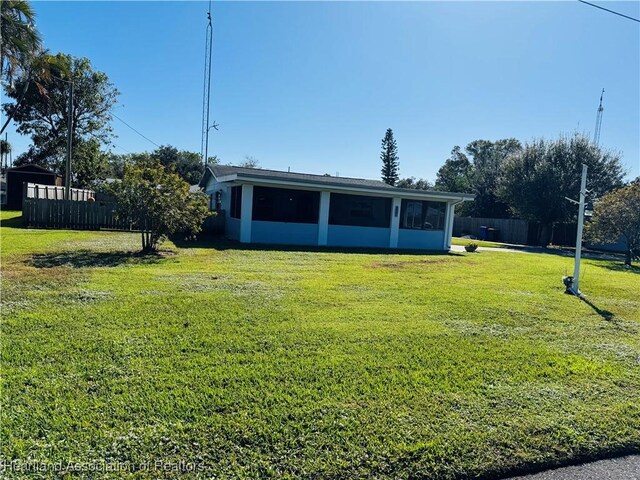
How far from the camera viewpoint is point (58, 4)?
1298cm

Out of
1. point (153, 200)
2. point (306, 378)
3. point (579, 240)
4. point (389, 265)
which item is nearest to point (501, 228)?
point (389, 265)

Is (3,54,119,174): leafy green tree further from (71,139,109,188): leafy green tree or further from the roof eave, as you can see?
the roof eave

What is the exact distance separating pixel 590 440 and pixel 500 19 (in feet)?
29.2

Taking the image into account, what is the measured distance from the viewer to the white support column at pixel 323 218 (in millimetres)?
15539

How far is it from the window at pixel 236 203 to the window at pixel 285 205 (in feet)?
3.07

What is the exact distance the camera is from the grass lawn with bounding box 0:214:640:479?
2604mm

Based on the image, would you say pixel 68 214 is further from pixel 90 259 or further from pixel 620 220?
pixel 620 220

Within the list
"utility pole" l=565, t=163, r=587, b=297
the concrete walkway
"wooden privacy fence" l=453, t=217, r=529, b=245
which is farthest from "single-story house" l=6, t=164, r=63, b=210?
the concrete walkway

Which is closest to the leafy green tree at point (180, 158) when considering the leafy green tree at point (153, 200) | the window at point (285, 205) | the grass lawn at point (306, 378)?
the window at point (285, 205)

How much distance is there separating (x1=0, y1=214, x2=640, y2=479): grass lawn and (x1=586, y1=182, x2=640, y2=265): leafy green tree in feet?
34.6

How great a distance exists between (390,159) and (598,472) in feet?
176

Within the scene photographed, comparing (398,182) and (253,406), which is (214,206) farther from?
(398,182)

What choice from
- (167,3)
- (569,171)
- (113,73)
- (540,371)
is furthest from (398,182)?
(540,371)

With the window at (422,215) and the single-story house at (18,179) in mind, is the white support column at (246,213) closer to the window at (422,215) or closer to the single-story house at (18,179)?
the window at (422,215)
